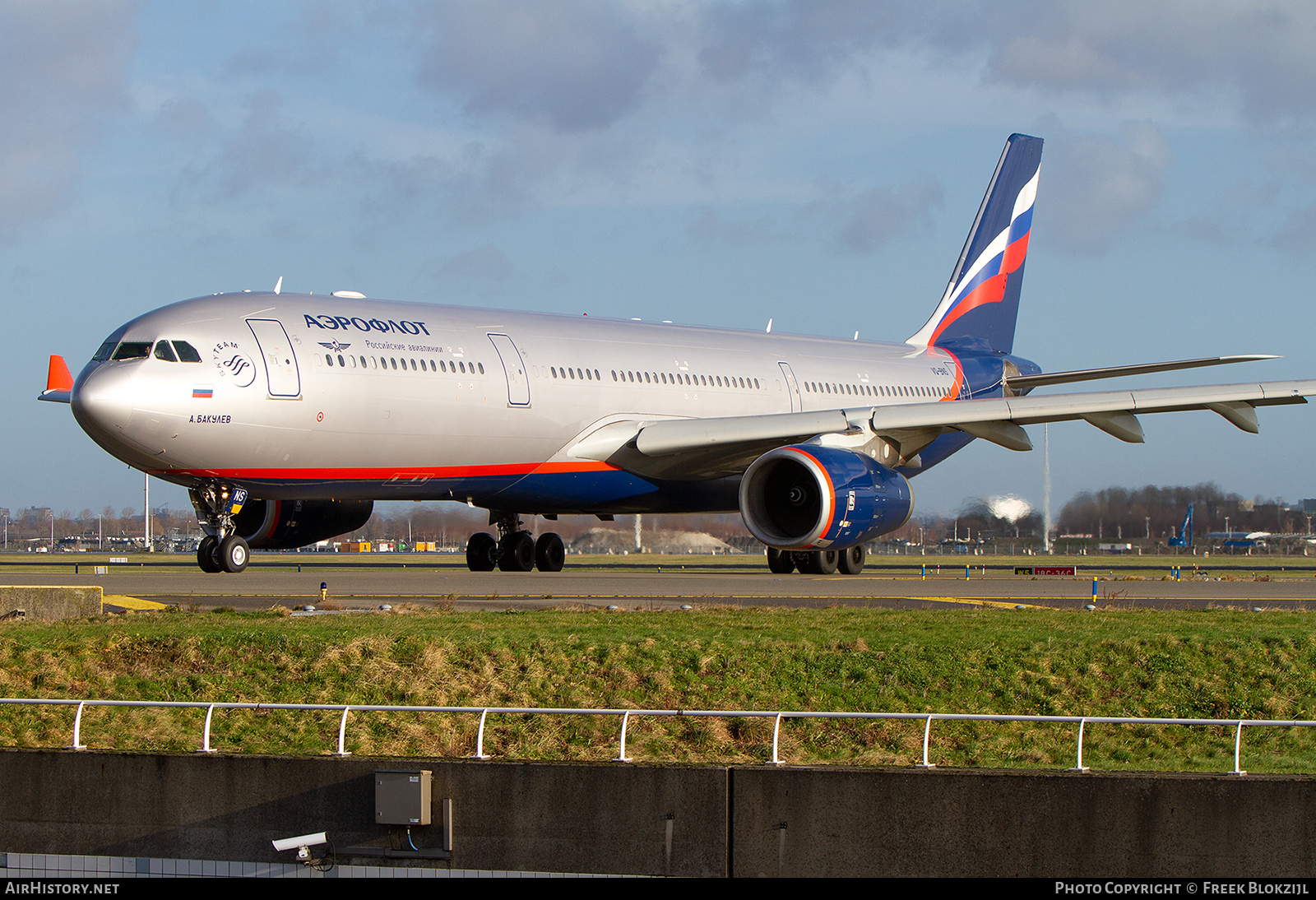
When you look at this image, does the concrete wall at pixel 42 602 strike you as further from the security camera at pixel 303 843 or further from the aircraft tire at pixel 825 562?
the aircraft tire at pixel 825 562

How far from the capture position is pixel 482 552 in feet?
91.0

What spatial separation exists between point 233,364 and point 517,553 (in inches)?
361

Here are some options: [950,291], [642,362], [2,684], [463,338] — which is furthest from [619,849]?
[950,291]

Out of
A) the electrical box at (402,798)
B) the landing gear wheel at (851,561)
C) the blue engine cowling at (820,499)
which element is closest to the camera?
the electrical box at (402,798)

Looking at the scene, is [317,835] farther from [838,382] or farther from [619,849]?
[838,382]

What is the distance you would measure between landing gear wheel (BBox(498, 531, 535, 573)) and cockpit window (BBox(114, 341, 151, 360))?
31.2 feet

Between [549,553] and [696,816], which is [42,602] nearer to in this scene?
[696,816]

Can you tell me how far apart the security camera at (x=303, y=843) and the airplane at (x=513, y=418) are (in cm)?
1058

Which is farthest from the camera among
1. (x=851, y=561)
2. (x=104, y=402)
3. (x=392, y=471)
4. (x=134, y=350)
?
(x=851, y=561)

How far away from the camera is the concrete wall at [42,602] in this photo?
655 inches

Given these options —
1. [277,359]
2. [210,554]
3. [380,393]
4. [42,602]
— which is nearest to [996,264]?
[380,393]

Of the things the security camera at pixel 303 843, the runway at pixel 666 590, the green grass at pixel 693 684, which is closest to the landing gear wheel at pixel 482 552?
the runway at pixel 666 590

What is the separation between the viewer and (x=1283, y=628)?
555 inches

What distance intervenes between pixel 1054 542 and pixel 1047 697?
2013 inches
